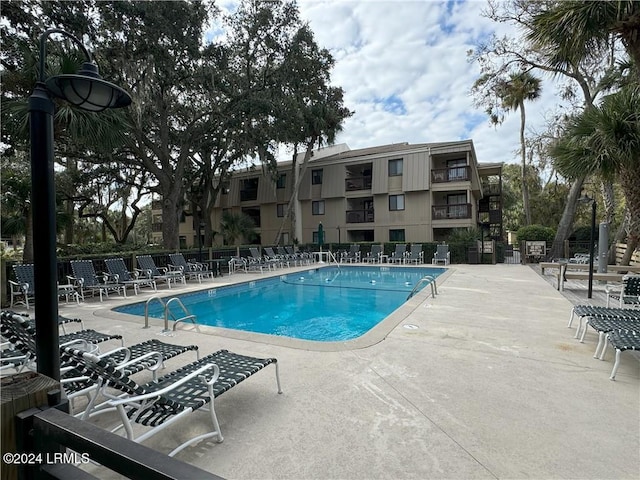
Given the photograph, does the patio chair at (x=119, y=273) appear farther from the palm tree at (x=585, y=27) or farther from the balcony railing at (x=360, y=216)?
the balcony railing at (x=360, y=216)

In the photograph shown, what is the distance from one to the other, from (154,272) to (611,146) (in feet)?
44.0

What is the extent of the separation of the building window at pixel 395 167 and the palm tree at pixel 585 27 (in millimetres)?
15000

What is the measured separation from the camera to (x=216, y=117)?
1714 cm

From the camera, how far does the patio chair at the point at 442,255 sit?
18.4 metres

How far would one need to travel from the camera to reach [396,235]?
914 inches

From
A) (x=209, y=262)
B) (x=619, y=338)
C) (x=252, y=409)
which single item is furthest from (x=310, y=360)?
(x=209, y=262)

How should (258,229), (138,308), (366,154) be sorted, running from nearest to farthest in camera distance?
(138,308) → (366,154) → (258,229)

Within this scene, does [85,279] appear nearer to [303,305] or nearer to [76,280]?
[76,280]

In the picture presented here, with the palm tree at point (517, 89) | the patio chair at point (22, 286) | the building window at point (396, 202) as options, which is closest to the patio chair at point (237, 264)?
the patio chair at point (22, 286)

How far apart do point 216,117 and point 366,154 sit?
1135 centimetres

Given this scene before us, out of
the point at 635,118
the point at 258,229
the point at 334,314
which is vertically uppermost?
the point at 635,118

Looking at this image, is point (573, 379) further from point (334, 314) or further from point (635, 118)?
point (635, 118)

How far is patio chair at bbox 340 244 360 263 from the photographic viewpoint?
69.1 ft

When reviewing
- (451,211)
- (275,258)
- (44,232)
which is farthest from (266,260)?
(44,232)
